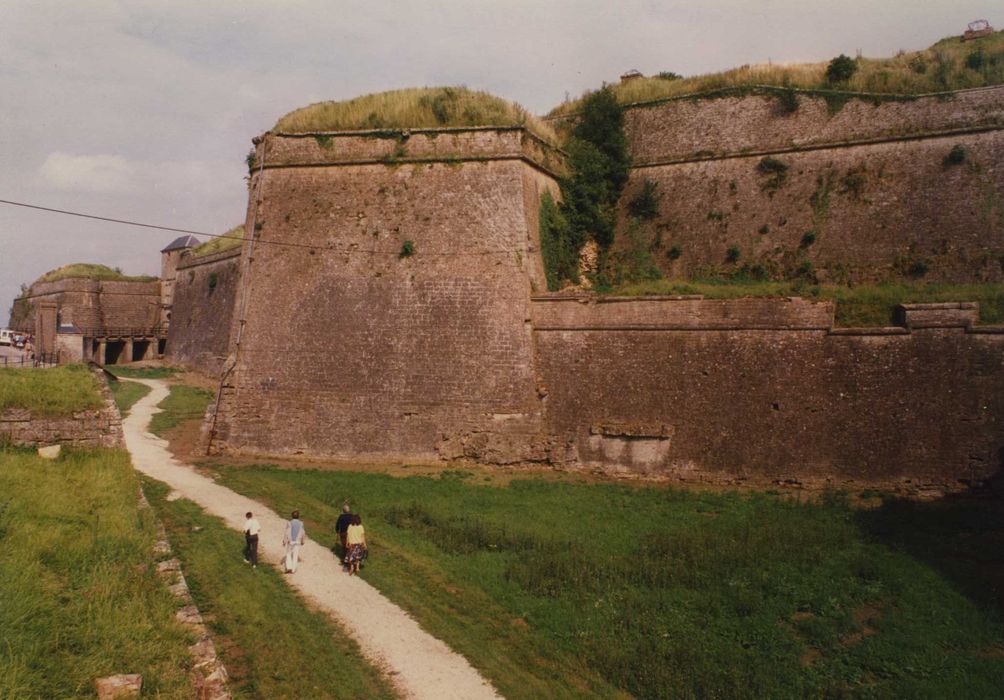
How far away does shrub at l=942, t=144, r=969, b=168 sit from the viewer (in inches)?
751

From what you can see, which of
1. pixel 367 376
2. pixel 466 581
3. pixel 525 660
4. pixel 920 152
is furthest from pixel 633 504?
pixel 920 152

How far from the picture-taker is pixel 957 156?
19.1 metres

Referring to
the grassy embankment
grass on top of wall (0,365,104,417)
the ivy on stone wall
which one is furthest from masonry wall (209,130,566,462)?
grass on top of wall (0,365,104,417)

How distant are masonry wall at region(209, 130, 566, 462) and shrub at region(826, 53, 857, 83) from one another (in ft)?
31.1

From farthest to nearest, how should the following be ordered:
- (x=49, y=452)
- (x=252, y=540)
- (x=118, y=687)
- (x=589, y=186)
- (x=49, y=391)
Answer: (x=589, y=186), (x=49, y=391), (x=49, y=452), (x=252, y=540), (x=118, y=687)

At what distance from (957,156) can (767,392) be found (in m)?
9.06

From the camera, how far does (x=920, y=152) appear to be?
19719mm

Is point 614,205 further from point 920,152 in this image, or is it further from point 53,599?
point 53,599

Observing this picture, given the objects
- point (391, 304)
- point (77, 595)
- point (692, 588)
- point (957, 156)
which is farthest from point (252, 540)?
point (957, 156)

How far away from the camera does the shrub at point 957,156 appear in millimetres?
19078

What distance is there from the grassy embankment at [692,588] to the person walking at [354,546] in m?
0.29

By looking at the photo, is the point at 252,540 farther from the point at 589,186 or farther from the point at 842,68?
the point at 842,68

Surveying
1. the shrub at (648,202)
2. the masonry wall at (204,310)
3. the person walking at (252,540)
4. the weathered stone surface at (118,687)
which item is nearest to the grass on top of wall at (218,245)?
the masonry wall at (204,310)

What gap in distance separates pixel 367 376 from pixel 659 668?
12273mm
